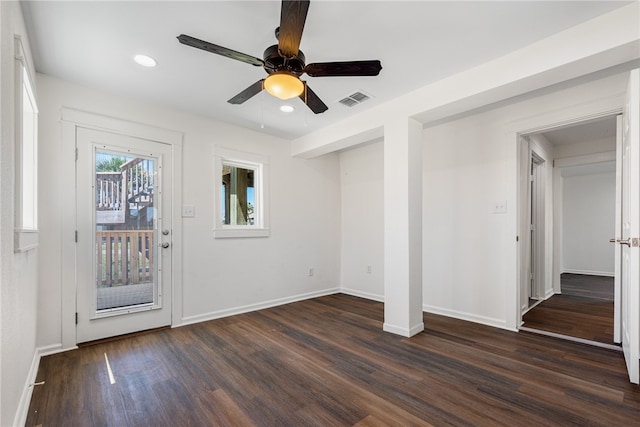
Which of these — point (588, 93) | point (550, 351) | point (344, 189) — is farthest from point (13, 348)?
point (588, 93)

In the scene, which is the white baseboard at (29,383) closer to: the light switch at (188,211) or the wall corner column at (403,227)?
the light switch at (188,211)

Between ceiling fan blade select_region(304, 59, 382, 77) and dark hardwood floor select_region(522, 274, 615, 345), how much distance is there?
10.5ft

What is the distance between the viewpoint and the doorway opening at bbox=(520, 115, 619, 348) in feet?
11.5

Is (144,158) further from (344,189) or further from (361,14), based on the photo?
(344,189)

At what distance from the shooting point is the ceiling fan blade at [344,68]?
190 cm

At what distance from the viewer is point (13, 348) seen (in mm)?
1587

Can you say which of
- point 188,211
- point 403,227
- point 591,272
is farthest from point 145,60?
point 591,272

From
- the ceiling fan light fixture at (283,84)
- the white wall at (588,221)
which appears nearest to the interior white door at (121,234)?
the ceiling fan light fixture at (283,84)

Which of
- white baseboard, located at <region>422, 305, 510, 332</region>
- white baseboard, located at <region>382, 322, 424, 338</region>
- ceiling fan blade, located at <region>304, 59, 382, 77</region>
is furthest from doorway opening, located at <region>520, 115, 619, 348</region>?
ceiling fan blade, located at <region>304, 59, 382, 77</region>

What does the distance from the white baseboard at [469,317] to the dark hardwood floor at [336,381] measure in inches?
5.3

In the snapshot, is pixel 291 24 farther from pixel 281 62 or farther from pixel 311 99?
pixel 311 99

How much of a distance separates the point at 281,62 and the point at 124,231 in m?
2.41

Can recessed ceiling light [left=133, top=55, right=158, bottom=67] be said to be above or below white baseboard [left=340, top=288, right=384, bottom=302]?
above

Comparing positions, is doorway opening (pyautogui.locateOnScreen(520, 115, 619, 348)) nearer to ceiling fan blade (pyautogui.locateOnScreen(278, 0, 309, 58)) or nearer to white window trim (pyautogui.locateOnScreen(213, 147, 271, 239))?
ceiling fan blade (pyautogui.locateOnScreen(278, 0, 309, 58))
